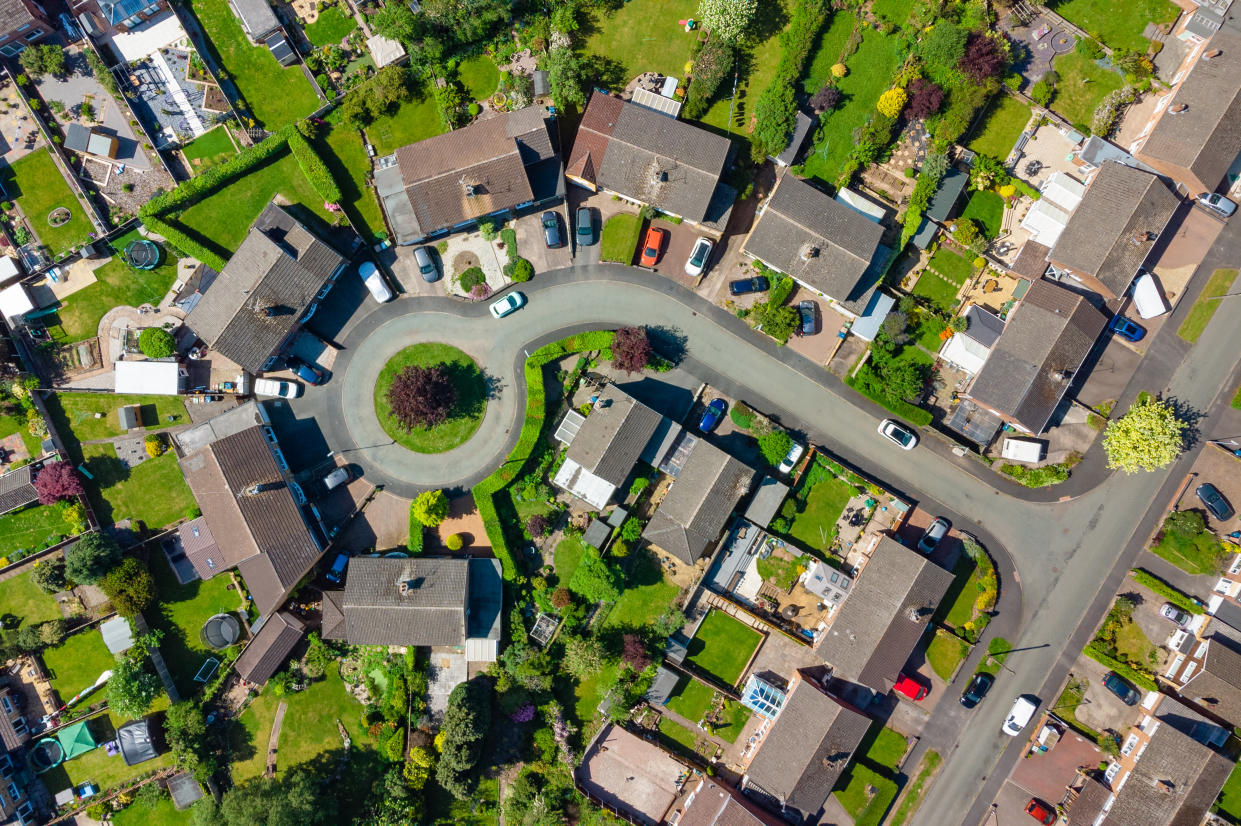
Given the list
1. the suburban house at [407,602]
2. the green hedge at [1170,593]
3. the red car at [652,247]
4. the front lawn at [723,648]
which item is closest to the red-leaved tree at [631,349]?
the red car at [652,247]

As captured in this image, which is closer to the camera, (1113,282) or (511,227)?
(1113,282)

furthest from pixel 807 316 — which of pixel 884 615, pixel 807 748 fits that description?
pixel 807 748

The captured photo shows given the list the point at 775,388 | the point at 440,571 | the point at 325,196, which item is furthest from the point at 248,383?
the point at 775,388

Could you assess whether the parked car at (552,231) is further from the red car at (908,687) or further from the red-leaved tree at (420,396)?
the red car at (908,687)

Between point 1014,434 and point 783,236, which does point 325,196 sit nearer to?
point 783,236

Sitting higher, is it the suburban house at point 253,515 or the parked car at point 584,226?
the parked car at point 584,226

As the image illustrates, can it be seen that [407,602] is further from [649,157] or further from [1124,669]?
[1124,669]

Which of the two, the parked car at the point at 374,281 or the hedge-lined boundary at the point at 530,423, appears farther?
the parked car at the point at 374,281
